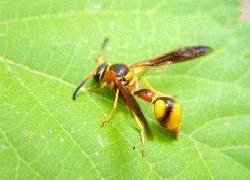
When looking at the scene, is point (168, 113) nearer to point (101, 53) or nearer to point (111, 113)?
point (111, 113)

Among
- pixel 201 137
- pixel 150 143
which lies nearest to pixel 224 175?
pixel 201 137

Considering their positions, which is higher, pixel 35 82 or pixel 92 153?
pixel 35 82

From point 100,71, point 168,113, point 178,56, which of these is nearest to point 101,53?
point 100,71

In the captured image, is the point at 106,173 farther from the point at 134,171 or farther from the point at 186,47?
the point at 186,47

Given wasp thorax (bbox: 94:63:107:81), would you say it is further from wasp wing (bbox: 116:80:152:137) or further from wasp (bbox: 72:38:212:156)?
wasp wing (bbox: 116:80:152:137)

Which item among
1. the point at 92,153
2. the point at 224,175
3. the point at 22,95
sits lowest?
the point at 224,175

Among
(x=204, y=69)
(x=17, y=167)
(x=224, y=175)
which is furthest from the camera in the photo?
(x=204, y=69)
